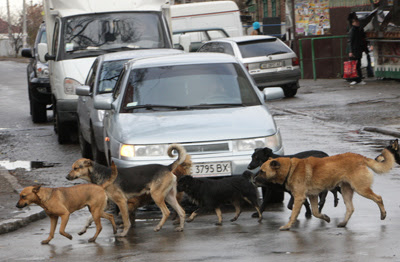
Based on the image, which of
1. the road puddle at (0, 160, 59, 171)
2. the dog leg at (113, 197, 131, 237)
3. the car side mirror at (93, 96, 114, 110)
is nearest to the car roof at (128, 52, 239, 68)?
the car side mirror at (93, 96, 114, 110)

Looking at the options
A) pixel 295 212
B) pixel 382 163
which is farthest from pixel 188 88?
pixel 382 163

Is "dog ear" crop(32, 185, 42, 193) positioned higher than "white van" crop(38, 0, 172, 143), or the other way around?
"white van" crop(38, 0, 172, 143)

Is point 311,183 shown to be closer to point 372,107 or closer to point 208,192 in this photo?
point 208,192

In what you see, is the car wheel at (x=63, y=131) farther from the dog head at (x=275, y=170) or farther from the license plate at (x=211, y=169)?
the dog head at (x=275, y=170)

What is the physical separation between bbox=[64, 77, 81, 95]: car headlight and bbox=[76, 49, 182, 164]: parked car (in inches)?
64.1

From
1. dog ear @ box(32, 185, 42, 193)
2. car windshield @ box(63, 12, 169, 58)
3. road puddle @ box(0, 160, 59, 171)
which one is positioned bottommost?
road puddle @ box(0, 160, 59, 171)

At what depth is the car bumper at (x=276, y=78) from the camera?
2436 centimetres

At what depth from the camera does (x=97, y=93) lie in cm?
1309

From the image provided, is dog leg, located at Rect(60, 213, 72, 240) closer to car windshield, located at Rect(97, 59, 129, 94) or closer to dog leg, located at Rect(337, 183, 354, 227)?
dog leg, located at Rect(337, 183, 354, 227)

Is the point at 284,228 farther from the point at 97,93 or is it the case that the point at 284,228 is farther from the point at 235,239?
the point at 97,93

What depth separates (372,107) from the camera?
2055 centimetres

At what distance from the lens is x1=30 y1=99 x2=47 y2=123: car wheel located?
69.7 ft

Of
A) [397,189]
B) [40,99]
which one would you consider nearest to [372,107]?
[40,99]

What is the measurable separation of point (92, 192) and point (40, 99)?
42.7 feet
